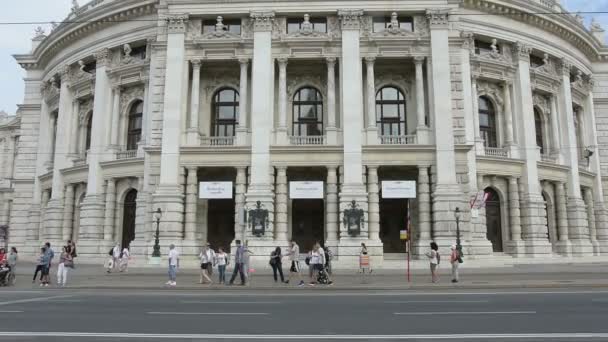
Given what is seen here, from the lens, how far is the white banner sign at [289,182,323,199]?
108ft

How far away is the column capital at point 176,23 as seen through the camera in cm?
3528

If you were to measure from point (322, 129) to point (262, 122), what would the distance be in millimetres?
5538

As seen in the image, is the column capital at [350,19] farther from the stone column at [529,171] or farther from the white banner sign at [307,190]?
the stone column at [529,171]

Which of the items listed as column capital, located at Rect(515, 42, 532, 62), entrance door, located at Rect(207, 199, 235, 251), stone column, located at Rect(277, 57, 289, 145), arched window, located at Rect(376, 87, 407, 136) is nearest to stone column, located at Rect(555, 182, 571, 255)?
column capital, located at Rect(515, 42, 532, 62)

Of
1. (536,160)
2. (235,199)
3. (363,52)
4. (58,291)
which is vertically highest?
(363,52)

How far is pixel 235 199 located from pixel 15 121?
42.0 meters

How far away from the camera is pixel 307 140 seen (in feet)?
115

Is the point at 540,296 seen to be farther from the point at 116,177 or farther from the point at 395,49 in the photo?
the point at 116,177

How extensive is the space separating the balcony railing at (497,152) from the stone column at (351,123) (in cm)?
1132

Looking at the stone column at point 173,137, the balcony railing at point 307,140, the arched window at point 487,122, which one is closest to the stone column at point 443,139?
the balcony railing at point 307,140

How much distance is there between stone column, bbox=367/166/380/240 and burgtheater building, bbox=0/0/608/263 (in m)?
0.14

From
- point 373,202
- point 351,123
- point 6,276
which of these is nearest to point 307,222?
point 373,202

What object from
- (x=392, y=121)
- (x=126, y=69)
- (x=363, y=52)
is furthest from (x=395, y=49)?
(x=126, y=69)

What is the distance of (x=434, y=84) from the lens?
3378 cm
